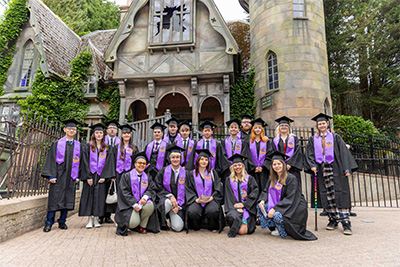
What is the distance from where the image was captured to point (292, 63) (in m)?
13.1

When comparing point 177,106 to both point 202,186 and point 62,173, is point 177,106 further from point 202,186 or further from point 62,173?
point 202,186

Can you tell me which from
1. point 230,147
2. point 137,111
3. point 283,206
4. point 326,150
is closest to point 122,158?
point 230,147

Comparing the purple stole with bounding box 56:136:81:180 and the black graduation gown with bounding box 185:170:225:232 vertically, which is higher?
the purple stole with bounding box 56:136:81:180

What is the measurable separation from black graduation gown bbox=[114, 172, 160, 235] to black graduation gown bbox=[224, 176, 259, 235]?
1472mm

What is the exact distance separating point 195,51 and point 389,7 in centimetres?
1646

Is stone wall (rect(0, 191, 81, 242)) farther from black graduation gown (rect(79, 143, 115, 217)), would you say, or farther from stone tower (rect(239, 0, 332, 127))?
A: stone tower (rect(239, 0, 332, 127))

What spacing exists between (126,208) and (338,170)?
4.27m

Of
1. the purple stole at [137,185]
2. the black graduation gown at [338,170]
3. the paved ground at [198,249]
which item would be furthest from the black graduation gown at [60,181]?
the black graduation gown at [338,170]

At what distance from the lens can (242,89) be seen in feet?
47.2

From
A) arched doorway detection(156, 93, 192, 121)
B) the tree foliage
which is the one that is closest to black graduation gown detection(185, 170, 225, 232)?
arched doorway detection(156, 93, 192, 121)

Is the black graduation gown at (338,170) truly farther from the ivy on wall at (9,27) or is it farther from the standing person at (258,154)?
the ivy on wall at (9,27)

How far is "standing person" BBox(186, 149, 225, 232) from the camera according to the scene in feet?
17.5

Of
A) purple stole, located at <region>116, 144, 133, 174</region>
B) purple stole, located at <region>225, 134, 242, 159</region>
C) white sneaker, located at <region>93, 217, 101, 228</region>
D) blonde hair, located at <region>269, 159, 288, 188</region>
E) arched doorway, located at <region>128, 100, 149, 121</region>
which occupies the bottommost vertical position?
white sneaker, located at <region>93, 217, 101, 228</region>

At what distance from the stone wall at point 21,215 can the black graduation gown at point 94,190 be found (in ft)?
2.95
